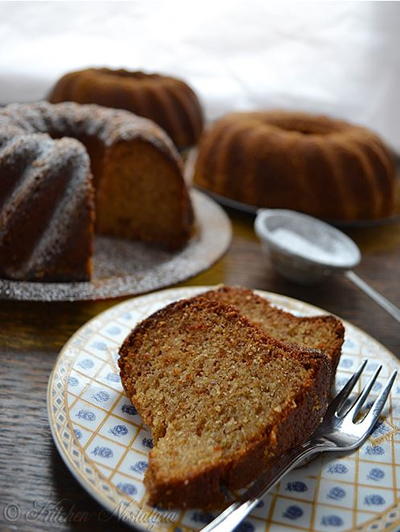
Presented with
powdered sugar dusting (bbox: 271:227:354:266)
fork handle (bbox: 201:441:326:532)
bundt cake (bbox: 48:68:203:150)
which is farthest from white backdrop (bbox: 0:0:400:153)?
fork handle (bbox: 201:441:326:532)

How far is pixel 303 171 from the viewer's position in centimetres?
203

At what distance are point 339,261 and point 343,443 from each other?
78cm

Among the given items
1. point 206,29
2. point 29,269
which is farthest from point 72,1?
point 29,269

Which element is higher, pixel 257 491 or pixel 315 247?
pixel 257 491

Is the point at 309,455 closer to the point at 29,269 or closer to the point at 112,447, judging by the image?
the point at 112,447

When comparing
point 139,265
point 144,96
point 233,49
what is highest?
point 233,49

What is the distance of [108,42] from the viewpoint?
262 cm

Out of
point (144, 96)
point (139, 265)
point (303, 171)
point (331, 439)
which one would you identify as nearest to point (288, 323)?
point (331, 439)

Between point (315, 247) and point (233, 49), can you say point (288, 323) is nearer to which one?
point (315, 247)

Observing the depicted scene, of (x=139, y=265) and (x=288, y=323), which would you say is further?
(x=139, y=265)

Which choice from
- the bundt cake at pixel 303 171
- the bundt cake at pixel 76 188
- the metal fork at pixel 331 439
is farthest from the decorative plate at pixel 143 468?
the bundt cake at pixel 303 171

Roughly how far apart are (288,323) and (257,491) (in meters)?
0.45

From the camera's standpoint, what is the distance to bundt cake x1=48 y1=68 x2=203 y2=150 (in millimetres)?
2473

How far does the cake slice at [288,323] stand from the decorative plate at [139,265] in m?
0.26
